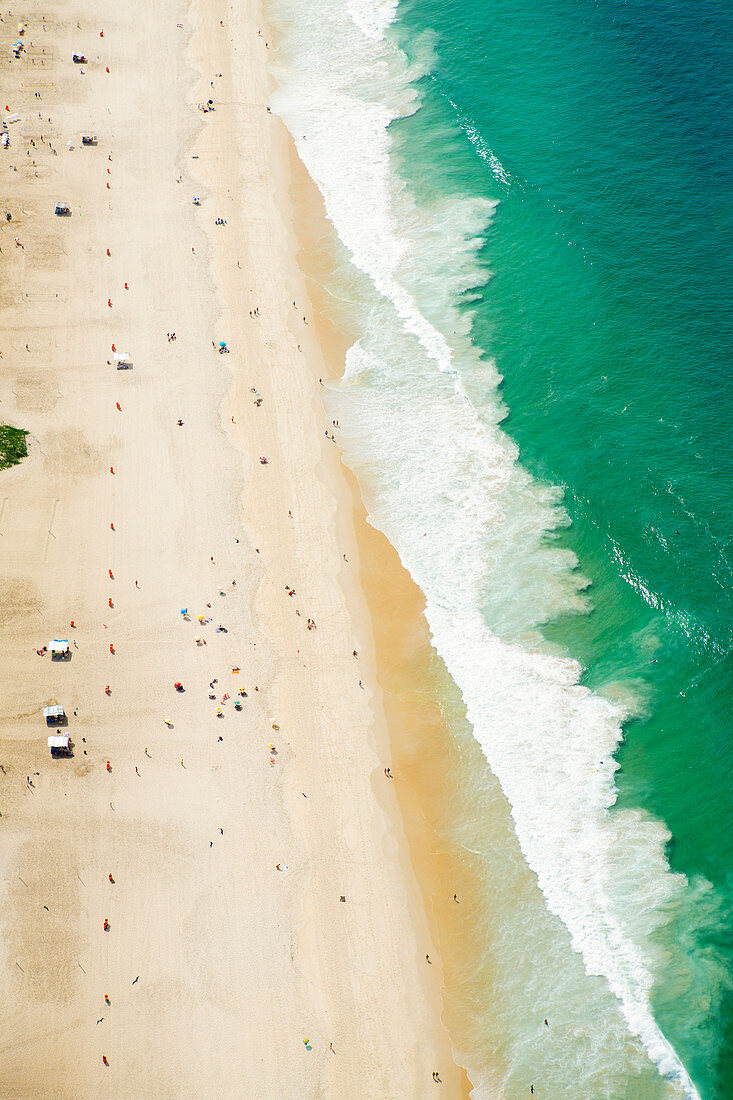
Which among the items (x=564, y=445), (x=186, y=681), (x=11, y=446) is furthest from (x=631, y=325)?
(x=11, y=446)

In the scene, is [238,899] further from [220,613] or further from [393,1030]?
[220,613]

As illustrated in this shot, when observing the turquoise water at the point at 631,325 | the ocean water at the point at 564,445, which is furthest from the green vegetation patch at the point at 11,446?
the turquoise water at the point at 631,325

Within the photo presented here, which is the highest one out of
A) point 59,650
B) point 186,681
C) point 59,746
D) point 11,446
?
point 11,446

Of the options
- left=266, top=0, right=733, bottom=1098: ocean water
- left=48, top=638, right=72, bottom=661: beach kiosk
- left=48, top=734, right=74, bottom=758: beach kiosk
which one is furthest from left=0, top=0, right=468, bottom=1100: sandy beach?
left=266, top=0, right=733, bottom=1098: ocean water

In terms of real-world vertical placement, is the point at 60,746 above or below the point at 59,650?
below

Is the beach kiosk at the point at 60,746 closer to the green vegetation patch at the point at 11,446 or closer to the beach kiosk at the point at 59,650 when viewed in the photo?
the beach kiosk at the point at 59,650

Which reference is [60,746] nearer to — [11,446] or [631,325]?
[11,446]
